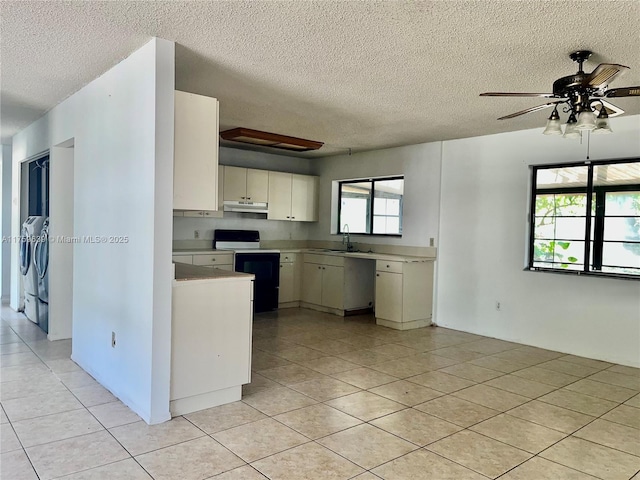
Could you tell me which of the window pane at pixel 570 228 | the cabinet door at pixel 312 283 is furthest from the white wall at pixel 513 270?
the cabinet door at pixel 312 283

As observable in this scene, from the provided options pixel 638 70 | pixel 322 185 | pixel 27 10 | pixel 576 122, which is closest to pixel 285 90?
pixel 27 10

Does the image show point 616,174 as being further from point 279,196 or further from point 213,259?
point 213,259

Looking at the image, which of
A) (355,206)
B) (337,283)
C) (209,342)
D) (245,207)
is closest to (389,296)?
(337,283)

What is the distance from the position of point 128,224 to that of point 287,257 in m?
3.87

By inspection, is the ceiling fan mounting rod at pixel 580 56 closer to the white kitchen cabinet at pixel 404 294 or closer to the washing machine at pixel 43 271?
the white kitchen cabinet at pixel 404 294

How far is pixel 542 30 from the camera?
2.56 metres

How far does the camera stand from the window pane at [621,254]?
14.3 ft

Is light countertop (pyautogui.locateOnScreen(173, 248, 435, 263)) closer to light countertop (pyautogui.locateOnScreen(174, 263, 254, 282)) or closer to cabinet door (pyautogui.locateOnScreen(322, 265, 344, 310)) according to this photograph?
cabinet door (pyautogui.locateOnScreen(322, 265, 344, 310))

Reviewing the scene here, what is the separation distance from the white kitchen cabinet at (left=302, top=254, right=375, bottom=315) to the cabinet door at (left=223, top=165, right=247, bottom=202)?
1.35 m

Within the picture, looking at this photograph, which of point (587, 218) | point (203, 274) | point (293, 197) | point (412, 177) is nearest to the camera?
point (203, 274)

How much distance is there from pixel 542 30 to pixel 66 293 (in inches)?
188

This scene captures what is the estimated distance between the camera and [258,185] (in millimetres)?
6871

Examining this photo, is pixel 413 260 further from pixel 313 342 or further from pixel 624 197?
pixel 624 197

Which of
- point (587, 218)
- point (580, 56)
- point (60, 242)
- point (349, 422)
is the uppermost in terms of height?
point (580, 56)
